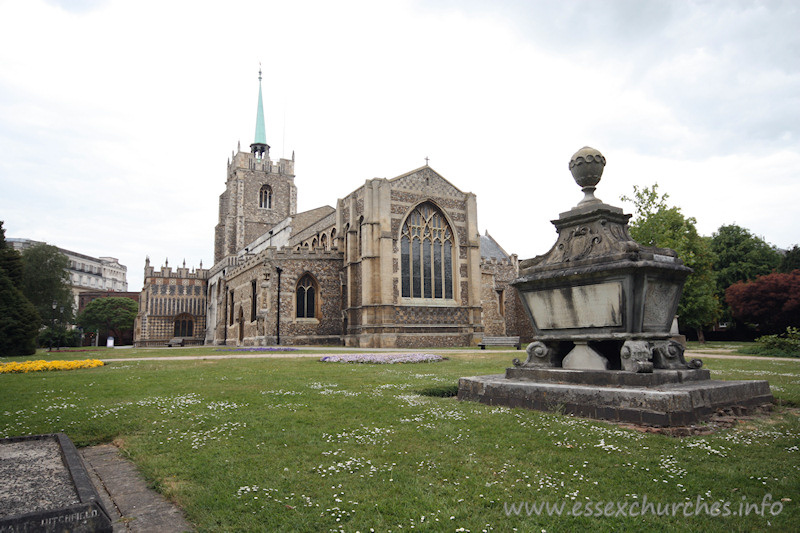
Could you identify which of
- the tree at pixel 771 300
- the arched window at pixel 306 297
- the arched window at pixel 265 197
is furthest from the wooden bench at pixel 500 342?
the arched window at pixel 265 197

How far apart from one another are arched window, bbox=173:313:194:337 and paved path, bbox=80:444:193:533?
64276 millimetres

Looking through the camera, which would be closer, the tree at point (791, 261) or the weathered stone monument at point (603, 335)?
the weathered stone monument at point (603, 335)

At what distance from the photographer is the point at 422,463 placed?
4.50 m

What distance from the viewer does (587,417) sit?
20.9 ft

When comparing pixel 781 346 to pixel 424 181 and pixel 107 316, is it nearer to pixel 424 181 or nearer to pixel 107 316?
pixel 424 181

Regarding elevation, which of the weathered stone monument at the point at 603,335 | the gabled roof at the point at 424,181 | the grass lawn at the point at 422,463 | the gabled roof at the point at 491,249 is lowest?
the grass lawn at the point at 422,463

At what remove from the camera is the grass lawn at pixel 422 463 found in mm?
3352

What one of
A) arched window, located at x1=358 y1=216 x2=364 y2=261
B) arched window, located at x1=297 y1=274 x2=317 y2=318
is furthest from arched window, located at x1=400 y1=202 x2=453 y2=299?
arched window, located at x1=297 y1=274 x2=317 y2=318

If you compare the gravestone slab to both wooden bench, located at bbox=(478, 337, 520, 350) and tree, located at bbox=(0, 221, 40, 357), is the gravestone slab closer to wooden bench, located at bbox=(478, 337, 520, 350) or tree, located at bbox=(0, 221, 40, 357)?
tree, located at bbox=(0, 221, 40, 357)

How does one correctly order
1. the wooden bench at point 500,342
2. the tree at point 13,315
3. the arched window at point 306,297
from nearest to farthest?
1. the tree at point 13,315
2. the wooden bench at point 500,342
3. the arched window at point 306,297

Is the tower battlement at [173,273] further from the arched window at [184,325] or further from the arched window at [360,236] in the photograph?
the arched window at [360,236]

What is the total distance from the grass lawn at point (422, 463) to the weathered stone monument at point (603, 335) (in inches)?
18.3

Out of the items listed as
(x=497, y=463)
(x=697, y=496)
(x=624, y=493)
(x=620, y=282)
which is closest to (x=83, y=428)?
(x=497, y=463)

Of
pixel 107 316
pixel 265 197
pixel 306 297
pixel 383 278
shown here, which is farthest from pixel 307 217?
pixel 107 316
